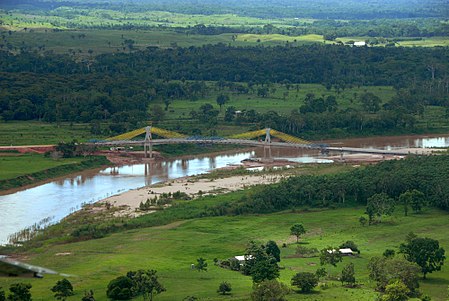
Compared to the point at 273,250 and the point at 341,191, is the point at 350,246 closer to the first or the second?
the point at 273,250

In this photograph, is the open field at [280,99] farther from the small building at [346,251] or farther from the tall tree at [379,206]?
the small building at [346,251]

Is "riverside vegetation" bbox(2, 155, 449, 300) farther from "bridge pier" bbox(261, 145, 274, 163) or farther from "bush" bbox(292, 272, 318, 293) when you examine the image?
"bridge pier" bbox(261, 145, 274, 163)

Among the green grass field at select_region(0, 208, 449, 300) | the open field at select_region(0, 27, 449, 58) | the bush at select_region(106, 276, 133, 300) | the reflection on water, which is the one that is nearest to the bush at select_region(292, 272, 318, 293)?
the green grass field at select_region(0, 208, 449, 300)

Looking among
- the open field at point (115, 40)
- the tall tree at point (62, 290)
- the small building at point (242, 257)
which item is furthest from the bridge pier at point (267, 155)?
the open field at point (115, 40)

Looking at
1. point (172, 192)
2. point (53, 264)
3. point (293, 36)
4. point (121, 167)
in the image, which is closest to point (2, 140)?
point (121, 167)

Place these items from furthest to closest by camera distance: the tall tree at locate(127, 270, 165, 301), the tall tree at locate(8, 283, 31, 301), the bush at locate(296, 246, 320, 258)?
the bush at locate(296, 246, 320, 258) < the tall tree at locate(127, 270, 165, 301) < the tall tree at locate(8, 283, 31, 301)

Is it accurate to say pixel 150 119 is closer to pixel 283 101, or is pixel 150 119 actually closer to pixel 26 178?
pixel 283 101

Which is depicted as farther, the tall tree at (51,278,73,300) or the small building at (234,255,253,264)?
the small building at (234,255,253,264)
